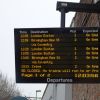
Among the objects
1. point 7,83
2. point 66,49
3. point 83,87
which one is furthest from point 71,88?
point 7,83

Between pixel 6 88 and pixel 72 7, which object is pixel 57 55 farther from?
pixel 6 88

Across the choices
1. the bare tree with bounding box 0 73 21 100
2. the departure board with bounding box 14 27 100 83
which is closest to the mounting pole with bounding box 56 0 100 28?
the departure board with bounding box 14 27 100 83

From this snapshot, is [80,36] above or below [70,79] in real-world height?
above

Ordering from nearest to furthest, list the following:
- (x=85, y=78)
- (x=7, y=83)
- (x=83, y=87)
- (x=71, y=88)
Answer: (x=85, y=78), (x=83, y=87), (x=71, y=88), (x=7, y=83)

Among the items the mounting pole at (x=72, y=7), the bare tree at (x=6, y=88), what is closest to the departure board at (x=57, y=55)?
the mounting pole at (x=72, y=7)

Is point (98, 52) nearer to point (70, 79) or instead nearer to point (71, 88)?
point (70, 79)

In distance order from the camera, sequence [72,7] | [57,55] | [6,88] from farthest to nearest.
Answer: [6,88] → [72,7] → [57,55]

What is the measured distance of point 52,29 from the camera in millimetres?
13367

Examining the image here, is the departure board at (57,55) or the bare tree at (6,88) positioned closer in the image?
the departure board at (57,55)

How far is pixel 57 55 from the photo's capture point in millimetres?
13352

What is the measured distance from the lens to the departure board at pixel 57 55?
13.2 m

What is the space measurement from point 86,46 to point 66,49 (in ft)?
1.40

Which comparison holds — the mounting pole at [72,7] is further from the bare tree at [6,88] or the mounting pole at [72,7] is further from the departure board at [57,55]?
the bare tree at [6,88]

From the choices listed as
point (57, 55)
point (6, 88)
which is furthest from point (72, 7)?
point (6, 88)
